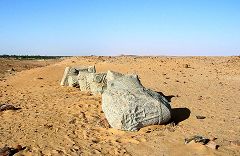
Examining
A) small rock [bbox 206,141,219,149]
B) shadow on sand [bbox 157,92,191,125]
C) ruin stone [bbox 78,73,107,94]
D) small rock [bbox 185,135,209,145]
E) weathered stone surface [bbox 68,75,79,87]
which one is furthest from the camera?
weathered stone surface [bbox 68,75,79,87]

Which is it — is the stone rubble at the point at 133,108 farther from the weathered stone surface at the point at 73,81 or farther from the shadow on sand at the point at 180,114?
the weathered stone surface at the point at 73,81

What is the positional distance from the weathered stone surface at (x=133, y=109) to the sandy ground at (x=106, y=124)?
7.5 inches

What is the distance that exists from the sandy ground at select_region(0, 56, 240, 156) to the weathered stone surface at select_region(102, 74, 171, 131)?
0.19 metres

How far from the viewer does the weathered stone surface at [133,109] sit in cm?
832

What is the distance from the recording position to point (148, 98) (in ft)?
28.6

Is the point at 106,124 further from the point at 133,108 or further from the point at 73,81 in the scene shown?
the point at 73,81

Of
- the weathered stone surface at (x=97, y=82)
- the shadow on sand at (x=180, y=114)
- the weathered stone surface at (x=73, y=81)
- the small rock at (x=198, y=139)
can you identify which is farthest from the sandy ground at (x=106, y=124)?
the weathered stone surface at (x=97, y=82)

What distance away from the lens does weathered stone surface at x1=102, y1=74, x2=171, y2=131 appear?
27.3 feet

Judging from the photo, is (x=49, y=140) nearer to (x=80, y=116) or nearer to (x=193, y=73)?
(x=80, y=116)

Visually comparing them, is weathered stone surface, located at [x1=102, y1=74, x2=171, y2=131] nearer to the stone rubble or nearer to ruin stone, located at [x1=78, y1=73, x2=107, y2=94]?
the stone rubble

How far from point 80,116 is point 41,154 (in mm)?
2804

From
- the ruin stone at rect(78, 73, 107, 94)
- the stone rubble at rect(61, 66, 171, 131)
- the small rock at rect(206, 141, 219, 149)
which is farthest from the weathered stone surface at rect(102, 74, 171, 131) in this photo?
the ruin stone at rect(78, 73, 107, 94)

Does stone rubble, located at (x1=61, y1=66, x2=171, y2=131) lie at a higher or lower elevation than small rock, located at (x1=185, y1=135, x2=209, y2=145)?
higher

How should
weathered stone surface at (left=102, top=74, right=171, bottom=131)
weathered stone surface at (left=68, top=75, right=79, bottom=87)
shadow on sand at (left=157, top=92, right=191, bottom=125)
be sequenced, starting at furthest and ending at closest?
weathered stone surface at (left=68, top=75, right=79, bottom=87) → shadow on sand at (left=157, top=92, right=191, bottom=125) → weathered stone surface at (left=102, top=74, right=171, bottom=131)
